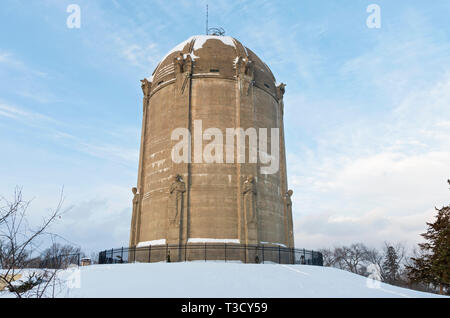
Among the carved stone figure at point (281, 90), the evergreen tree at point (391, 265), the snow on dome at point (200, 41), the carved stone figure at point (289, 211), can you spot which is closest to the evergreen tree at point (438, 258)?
the carved stone figure at point (289, 211)

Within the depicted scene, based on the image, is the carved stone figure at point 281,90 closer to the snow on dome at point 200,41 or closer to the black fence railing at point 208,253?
the snow on dome at point 200,41

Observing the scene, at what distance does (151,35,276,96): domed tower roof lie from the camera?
30.8 m

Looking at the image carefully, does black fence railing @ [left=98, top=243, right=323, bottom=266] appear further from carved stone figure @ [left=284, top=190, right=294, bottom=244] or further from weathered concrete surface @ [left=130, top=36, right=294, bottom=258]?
carved stone figure @ [left=284, top=190, right=294, bottom=244]

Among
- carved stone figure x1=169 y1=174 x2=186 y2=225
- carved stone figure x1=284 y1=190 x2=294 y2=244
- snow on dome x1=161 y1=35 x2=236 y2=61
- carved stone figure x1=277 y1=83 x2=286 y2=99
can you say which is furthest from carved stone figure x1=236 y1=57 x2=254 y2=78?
carved stone figure x1=284 y1=190 x2=294 y2=244

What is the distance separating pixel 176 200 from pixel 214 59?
12.5 metres

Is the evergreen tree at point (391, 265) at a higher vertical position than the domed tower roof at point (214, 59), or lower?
lower

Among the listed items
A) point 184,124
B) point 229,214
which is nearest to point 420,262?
point 229,214

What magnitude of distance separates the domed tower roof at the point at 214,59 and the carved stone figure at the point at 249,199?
9.33 m

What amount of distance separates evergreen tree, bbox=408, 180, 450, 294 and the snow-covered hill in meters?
12.5

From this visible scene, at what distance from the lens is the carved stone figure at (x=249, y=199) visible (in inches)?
1073

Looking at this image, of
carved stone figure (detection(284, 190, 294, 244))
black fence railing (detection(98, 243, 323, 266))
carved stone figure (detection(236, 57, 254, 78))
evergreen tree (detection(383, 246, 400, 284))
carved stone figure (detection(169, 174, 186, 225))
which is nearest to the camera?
black fence railing (detection(98, 243, 323, 266))

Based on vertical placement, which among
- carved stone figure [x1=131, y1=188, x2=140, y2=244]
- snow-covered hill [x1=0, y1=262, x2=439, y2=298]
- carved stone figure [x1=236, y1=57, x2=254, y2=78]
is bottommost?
snow-covered hill [x1=0, y1=262, x2=439, y2=298]

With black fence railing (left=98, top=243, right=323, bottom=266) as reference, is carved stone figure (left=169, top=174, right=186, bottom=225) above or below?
above
